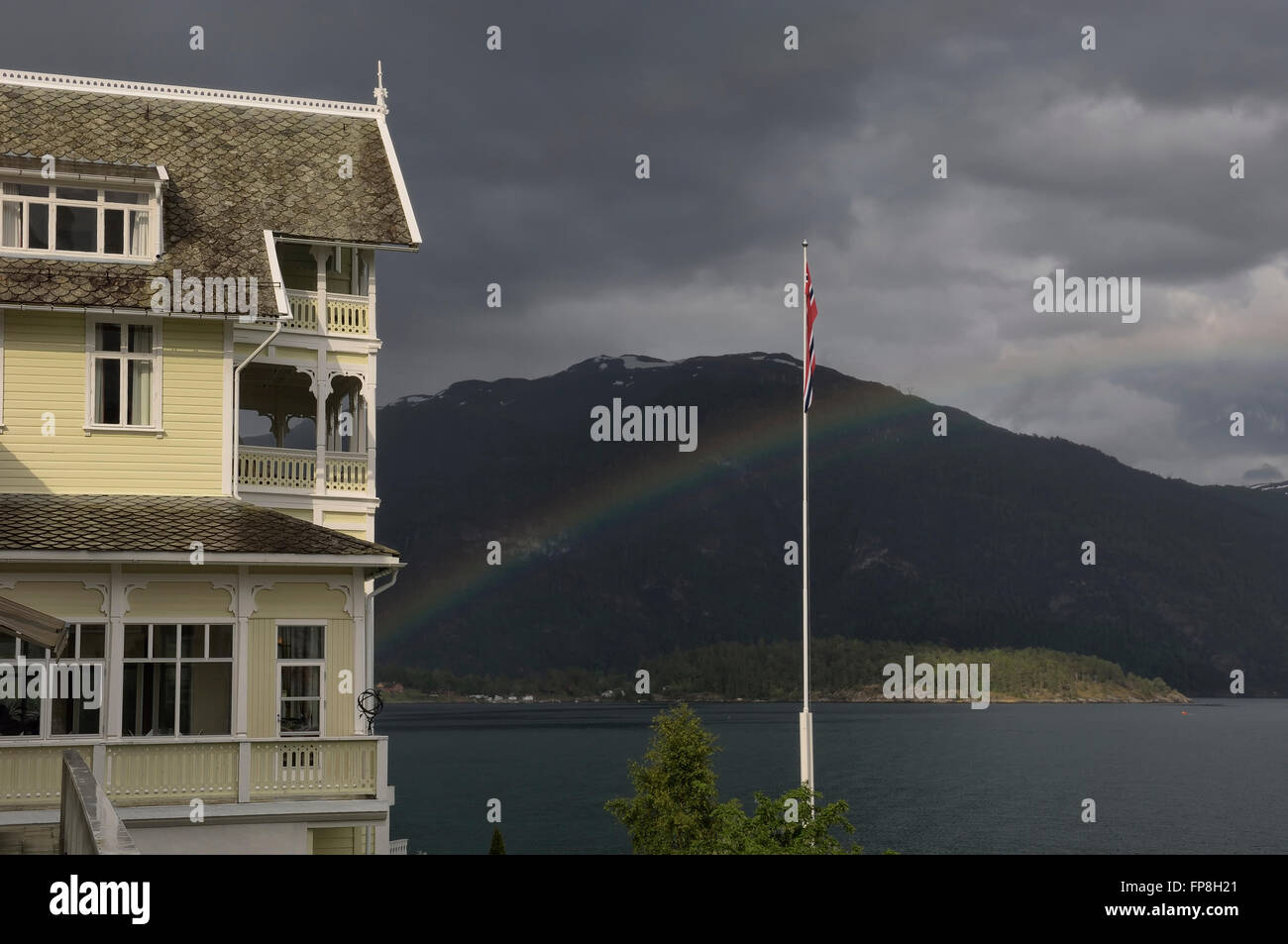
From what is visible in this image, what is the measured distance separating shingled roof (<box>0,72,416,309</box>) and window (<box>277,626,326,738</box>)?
269 inches

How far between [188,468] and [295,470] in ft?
10.5

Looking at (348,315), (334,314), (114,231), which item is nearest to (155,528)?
(114,231)

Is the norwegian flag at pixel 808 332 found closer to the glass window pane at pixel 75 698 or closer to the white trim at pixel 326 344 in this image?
the white trim at pixel 326 344

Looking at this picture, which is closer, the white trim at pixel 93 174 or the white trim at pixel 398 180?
the white trim at pixel 93 174

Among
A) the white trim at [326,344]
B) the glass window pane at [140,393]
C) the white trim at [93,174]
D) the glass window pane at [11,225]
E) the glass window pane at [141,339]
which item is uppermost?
the white trim at [93,174]

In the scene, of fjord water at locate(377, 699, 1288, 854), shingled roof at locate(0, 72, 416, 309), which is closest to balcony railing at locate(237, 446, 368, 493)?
shingled roof at locate(0, 72, 416, 309)

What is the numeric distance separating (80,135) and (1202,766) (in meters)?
181

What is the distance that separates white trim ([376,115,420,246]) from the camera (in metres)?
31.2

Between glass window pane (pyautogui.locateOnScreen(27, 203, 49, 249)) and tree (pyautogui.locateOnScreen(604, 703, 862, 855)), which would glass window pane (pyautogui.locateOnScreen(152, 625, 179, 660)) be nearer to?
glass window pane (pyautogui.locateOnScreen(27, 203, 49, 249))

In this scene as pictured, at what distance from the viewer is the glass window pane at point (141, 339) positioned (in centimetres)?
2711

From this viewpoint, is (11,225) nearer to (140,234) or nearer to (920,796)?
(140,234)

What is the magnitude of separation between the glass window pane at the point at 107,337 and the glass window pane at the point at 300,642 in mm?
6597

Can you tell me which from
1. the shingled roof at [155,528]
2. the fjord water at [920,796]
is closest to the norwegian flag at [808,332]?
the shingled roof at [155,528]
